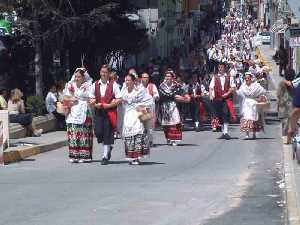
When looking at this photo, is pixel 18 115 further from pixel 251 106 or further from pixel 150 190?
pixel 150 190

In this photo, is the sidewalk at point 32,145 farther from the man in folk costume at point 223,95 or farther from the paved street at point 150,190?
the man in folk costume at point 223,95

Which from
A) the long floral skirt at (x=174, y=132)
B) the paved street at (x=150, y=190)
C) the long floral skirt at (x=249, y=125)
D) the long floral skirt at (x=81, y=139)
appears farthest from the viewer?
the long floral skirt at (x=249, y=125)

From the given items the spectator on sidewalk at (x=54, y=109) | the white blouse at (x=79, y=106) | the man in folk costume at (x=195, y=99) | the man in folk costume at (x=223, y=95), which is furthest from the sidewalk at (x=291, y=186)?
the man in folk costume at (x=195, y=99)

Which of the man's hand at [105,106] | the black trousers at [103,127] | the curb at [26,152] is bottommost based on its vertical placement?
the curb at [26,152]

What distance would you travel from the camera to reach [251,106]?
23953mm

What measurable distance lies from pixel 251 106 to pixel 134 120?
7314mm

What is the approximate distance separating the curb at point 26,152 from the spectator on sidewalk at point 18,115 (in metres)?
1.41

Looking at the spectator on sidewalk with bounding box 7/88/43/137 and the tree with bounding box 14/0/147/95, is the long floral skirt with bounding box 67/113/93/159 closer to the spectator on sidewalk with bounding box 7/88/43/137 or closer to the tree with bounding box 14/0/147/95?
the spectator on sidewalk with bounding box 7/88/43/137

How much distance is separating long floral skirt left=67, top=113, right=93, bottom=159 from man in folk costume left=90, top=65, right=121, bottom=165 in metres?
0.18

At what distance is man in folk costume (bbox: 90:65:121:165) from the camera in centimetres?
1734

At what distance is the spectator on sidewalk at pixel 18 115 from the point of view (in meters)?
23.4

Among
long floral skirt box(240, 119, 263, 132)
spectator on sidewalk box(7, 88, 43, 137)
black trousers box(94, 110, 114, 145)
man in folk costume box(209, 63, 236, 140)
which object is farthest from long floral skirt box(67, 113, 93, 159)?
man in folk costume box(209, 63, 236, 140)

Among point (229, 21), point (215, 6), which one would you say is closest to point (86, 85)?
point (229, 21)

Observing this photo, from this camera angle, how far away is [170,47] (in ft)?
229
